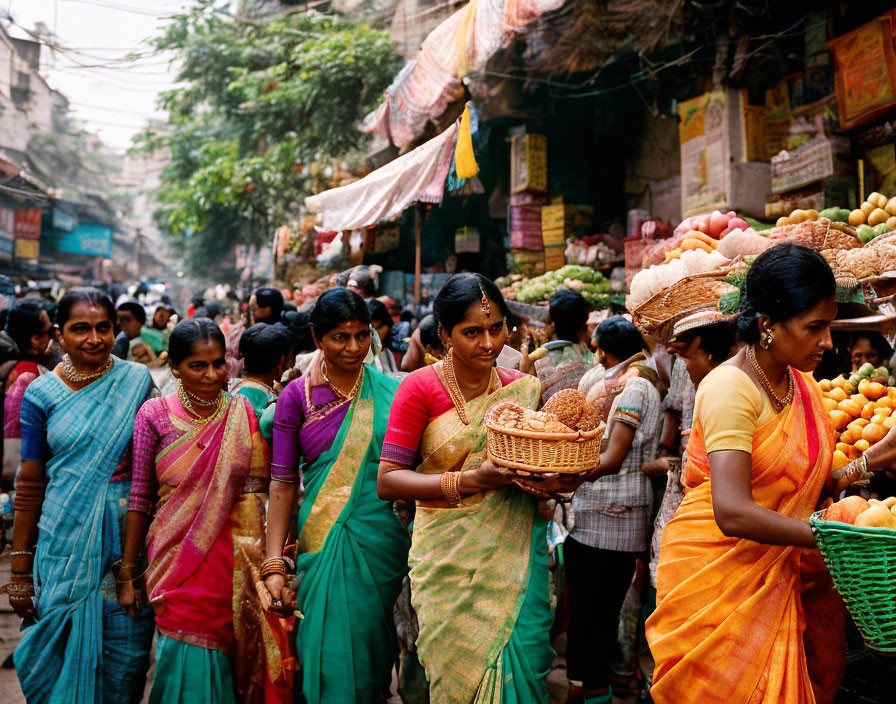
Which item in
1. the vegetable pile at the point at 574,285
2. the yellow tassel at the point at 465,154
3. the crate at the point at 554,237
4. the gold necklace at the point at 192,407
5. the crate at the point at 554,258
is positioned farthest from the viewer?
the crate at the point at 554,258

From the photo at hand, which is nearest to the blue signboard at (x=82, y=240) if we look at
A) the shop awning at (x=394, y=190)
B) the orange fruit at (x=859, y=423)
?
the shop awning at (x=394, y=190)

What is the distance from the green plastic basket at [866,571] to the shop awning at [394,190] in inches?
296

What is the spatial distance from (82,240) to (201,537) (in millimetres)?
34769

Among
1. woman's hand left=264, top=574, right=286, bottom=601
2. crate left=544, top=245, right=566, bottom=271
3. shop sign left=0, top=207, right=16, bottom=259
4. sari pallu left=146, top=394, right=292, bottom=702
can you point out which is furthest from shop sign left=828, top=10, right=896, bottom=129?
shop sign left=0, top=207, right=16, bottom=259

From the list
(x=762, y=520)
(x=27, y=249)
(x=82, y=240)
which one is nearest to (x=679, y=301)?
(x=762, y=520)

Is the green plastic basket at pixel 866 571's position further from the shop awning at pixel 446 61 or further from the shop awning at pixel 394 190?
the shop awning at pixel 394 190

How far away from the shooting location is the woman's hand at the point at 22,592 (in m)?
3.04

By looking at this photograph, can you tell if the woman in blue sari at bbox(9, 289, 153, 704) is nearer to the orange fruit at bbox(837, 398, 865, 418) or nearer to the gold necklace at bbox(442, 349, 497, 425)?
the gold necklace at bbox(442, 349, 497, 425)

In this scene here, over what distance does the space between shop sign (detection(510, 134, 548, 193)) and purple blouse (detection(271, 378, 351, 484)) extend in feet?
22.9

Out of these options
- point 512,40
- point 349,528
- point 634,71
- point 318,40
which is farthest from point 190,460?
point 318,40

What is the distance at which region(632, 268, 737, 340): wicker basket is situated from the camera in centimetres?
277

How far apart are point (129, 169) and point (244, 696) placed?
56866mm

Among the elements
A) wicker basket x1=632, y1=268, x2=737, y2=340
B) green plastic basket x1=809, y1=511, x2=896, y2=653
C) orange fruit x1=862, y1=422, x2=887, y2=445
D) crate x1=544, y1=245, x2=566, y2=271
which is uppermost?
crate x1=544, y1=245, x2=566, y2=271

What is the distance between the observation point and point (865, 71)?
6.27 meters
